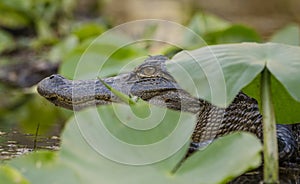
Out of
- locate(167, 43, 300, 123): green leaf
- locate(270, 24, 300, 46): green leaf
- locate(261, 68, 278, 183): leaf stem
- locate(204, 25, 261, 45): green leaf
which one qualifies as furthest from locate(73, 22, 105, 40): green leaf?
locate(261, 68, 278, 183): leaf stem

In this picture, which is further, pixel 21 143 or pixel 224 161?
pixel 21 143

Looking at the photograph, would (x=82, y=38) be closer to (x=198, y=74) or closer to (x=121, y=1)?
(x=198, y=74)

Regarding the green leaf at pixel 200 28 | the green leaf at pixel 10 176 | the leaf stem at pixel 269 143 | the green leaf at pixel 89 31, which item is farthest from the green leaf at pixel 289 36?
the green leaf at pixel 10 176

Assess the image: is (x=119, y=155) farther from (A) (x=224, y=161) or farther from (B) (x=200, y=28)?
(B) (x=200, y=28)

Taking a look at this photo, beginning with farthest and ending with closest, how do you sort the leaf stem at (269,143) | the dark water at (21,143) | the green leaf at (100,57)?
the green leaf at (100,57)
the dark water at (21,143)
the leaf stem at (269,143)

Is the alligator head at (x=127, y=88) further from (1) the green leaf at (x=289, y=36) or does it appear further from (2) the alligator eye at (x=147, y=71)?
(1) the green leaf at (x=289, y=36)

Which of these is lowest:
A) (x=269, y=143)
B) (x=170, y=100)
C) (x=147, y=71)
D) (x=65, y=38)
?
(x=269, y=143)

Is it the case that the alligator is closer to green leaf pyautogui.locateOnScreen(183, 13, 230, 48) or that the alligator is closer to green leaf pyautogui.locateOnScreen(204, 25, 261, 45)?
green leaf pyautogui.locateOnScreen(204, 25, 261, 45)

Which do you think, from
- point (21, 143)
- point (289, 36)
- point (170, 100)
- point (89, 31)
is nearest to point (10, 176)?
point (21, 143)
